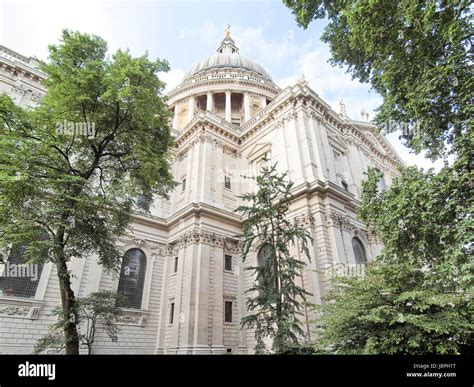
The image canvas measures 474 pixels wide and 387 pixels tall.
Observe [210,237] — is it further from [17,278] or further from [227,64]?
[227,64]

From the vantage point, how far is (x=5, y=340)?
1513cm

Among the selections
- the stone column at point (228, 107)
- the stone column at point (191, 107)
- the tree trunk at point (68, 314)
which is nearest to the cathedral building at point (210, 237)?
the tree trunk at point (68, 314)

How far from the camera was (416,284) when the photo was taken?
862 centimetres

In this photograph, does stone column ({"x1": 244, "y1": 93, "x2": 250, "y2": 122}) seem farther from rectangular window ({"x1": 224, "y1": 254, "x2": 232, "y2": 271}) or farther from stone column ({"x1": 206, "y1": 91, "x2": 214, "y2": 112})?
rectangular window ({"x1": 224, "y1": 254, "x2": 232, "y2": 271})

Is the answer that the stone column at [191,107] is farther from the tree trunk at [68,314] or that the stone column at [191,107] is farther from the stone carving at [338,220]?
the tree trunk at [68,314]

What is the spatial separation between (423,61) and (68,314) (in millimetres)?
15370

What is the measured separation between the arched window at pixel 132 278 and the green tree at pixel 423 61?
771 inches

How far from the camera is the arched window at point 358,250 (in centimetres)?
2008

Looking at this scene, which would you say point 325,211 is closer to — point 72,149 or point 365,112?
point 72,149

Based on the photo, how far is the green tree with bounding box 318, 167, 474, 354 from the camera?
7000 millimetres

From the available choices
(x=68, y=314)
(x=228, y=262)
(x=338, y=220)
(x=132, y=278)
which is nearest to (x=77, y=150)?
(x=68, y=314)

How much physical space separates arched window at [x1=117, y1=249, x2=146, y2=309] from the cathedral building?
8 centimetres

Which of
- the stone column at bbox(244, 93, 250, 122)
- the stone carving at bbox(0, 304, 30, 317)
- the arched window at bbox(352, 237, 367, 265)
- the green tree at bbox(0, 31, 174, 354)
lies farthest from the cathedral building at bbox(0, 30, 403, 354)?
the stone column at bbox(244, 93, 250, 122)
